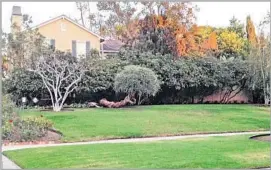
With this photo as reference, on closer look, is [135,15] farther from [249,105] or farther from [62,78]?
[249,105]

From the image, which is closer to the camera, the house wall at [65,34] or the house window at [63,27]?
the house wall at [65,34]

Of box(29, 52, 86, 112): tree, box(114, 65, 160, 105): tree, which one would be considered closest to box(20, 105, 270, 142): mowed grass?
box(114, 65, 160, 105): tree

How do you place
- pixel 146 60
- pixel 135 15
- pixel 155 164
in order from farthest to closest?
1. pixel 135 15
2. pixel 146 60
3. pixel 155 164

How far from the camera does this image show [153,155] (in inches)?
209

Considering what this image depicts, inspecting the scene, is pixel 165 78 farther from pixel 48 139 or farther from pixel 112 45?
pixel 48 139

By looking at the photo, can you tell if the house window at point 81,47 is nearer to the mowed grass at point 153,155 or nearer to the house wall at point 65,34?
the house wall at point 65,34

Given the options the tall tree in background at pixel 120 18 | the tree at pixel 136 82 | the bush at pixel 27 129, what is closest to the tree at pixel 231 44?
the tall tree in background at pixel 120 18

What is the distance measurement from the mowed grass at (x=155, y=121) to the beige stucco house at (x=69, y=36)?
320 cm

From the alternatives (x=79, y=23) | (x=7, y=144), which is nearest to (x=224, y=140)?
(x=7, y=144)

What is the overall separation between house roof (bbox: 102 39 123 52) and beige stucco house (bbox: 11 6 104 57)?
0.67 feet

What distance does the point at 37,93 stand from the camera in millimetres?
11516

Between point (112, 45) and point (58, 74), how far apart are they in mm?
3187

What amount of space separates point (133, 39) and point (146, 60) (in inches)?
54.1

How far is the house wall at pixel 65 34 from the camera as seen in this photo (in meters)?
12.9
